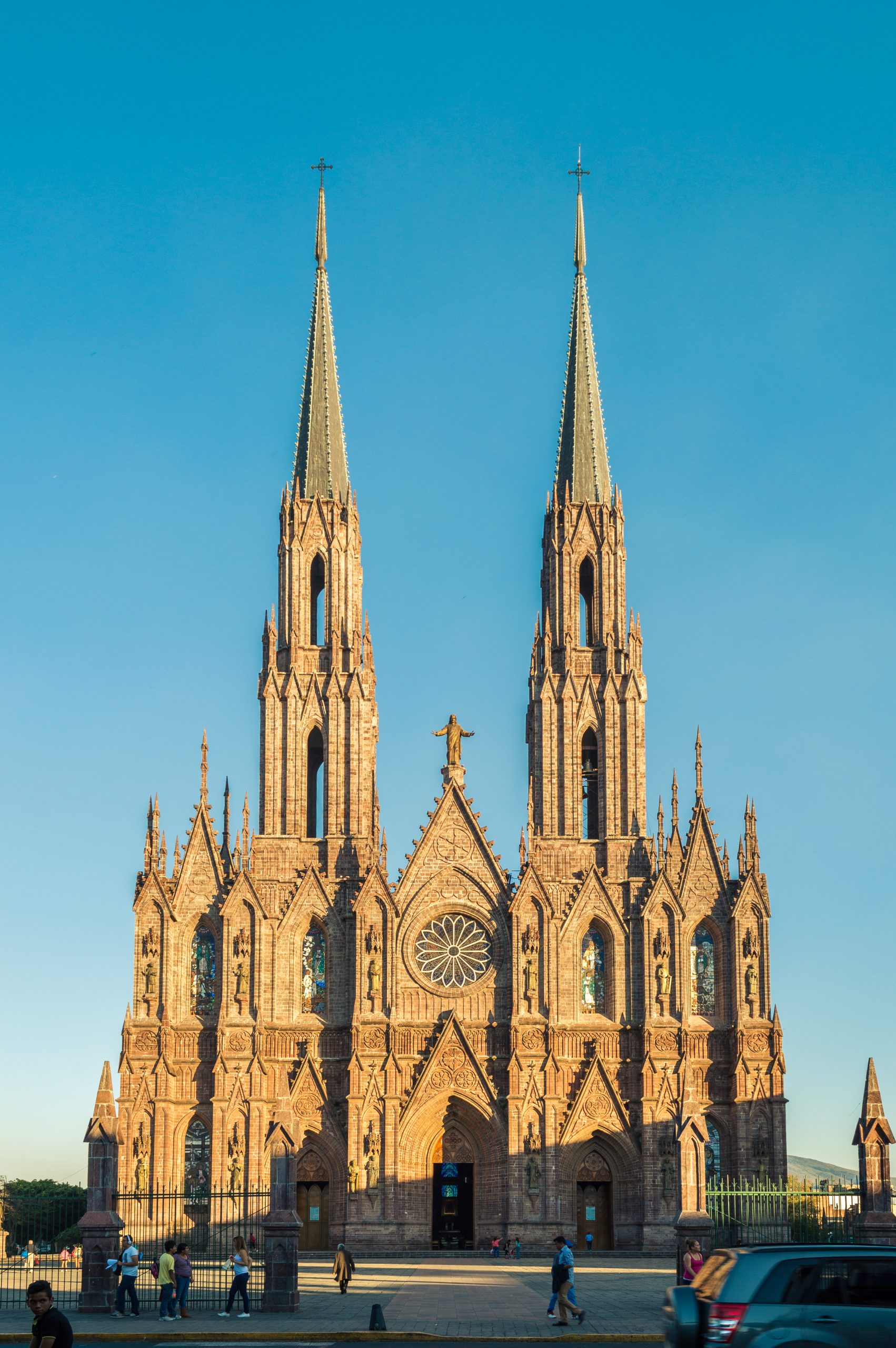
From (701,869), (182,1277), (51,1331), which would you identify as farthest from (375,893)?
(51,1331)

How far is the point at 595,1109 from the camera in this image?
182ft

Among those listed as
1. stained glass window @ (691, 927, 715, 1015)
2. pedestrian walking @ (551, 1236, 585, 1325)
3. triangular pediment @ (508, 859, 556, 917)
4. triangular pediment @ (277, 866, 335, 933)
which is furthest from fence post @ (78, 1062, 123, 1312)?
stained glass window @ (691, 927, 715, 1015)

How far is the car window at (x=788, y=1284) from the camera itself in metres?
16.4

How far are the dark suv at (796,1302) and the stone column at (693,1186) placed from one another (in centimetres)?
1807

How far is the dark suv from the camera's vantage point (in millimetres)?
16281

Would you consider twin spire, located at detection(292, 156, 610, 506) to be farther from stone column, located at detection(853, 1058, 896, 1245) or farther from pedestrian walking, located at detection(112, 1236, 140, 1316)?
pedestrian walking, located at detection(112, 1236, 140, 1316)

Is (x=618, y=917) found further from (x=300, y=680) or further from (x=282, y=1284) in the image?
(x=282, y=1284)

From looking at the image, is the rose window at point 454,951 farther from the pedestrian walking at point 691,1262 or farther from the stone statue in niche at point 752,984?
the pedestrian walking at point 691,1262

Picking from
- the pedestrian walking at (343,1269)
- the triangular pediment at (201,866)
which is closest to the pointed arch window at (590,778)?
the triangular pediment at (201,866)

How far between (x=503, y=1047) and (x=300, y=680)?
47.6 feet

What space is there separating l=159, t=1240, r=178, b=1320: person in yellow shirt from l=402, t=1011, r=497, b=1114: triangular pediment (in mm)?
25386

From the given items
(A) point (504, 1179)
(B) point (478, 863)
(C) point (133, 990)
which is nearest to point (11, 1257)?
(C) point (133, 990)

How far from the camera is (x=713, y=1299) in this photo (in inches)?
655

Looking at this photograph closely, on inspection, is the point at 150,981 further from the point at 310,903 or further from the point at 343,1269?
the point at 343,1269
